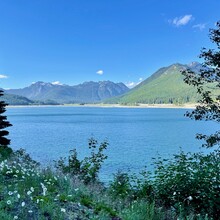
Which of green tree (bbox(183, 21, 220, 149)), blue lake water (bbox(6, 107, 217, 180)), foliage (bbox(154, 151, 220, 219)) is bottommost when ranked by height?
blue lake water (bbox(6, 107, 217, 180))

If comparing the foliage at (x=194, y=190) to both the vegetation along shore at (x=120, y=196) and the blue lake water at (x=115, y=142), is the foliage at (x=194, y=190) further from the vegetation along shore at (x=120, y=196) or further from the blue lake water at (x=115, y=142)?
the blue lake water at (x=115, y=142)

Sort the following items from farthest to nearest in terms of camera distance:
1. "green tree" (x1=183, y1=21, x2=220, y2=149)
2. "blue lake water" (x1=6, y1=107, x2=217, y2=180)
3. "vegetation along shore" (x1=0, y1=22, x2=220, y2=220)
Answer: "blue lake water" (x1=6, y1=107, x2=217, y2=180) < "green tree" (x1=183, y1=21, x2=220, y2=149) < "vegetation along shore" (x1=0, y1=22, x2=220, y2=220)

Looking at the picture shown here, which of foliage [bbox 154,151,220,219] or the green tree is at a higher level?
the green tree

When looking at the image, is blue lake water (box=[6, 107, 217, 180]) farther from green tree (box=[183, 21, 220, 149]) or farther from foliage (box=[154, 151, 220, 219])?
foliage (box=[154, 151, 220, 219])

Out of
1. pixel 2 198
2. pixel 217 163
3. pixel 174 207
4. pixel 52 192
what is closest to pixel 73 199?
pixel 52 192

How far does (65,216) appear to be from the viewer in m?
5.98

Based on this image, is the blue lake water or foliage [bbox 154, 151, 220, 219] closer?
foliage [bbox 154, 151, 220, 219]

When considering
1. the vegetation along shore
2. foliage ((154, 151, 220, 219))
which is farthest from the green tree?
A: foliage ((154, 151, 220, 219))

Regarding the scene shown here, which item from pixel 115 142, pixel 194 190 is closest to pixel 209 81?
pixel 194 190

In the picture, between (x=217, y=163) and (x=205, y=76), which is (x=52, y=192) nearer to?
(x=217, y=163)

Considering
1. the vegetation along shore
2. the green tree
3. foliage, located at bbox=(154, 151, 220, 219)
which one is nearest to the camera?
the vegetation along shore

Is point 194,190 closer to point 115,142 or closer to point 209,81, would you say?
point 209,81

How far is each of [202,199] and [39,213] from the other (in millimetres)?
4341

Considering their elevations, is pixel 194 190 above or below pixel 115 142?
above
